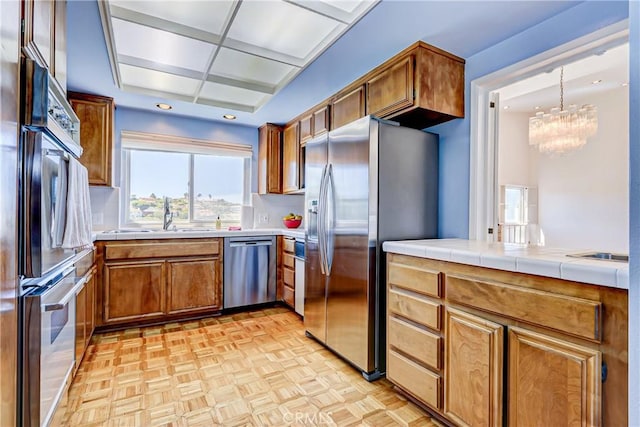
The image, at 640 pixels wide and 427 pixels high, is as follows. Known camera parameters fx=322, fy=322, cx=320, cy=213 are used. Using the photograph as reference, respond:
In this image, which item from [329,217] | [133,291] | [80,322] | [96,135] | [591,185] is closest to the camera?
[80,322]

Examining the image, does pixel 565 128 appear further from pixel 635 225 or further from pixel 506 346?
pixel 635 225

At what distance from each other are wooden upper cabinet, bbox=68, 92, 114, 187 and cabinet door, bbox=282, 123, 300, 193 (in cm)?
183

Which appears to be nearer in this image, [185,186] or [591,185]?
[185,186]

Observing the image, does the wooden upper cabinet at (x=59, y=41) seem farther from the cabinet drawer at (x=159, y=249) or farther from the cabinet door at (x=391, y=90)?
the cabinet door at (x=391, y=90)

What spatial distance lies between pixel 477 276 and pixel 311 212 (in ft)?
4.81

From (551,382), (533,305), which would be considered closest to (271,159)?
(533,305)

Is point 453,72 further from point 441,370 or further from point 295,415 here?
point 295,415

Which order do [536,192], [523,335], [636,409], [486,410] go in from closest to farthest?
[636,409] → [523,335] → [486,410] → [536,192]

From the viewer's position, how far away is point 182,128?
3.76m

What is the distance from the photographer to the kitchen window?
11.7 ft

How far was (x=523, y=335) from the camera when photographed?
1.29 meters

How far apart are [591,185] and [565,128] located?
6.06ft

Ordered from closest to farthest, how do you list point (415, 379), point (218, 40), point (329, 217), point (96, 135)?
point (415, 379)
point (218, 40)
point (329, 217)
point (96, 135)

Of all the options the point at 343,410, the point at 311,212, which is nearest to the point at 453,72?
the point at 311,212
